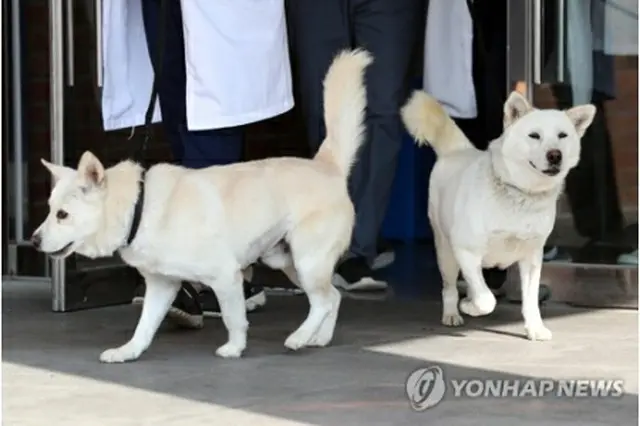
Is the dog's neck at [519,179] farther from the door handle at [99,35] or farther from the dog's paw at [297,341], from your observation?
the door handle at [99,35]

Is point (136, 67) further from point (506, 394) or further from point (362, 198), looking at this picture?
point (506, 394)

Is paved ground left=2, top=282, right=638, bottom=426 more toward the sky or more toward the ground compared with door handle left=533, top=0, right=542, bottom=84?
more toward the ground

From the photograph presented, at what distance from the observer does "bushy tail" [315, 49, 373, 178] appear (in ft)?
14.4

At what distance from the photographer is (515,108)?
4.39 metres

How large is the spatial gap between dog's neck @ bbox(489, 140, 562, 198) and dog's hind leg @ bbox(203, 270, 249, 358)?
924 millimetres

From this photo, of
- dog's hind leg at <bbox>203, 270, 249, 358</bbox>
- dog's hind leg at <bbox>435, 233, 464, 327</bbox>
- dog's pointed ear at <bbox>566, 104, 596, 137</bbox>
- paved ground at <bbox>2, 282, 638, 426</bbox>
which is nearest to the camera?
paved ground at <bbox>2, 282, 638, 426</bbox>

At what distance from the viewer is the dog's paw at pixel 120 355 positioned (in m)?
4.16

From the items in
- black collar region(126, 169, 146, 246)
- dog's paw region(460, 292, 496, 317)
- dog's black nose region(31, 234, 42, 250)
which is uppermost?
black collar region(126, 169, 146, 246)

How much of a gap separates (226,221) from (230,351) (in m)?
0.41

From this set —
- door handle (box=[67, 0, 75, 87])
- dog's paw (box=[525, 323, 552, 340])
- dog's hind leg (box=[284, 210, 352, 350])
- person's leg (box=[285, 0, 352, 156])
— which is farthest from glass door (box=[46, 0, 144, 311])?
dog's paw (box=[525, 323, 552, 340])

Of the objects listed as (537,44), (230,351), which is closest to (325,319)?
(230,351)

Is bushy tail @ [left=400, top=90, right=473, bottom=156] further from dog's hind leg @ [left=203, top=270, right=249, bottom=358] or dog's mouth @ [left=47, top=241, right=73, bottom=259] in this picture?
dog's mouth @ [left=47, top=241, right=73, bottom=259]

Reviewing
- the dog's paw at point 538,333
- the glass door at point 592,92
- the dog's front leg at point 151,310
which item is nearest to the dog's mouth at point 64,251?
the dog's front leg at point 151,310

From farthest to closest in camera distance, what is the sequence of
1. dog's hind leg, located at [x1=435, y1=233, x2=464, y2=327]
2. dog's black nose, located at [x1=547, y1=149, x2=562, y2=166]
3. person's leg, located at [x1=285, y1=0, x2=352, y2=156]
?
person's leg, located at [x1=285, y1=0, x2=352, y2=156], dog's hind leg, located at [x1=435, y1=233, x2=464, y2=327], dog's black nose, located at [x1=547, y1=149, x2=562, y2=166]
